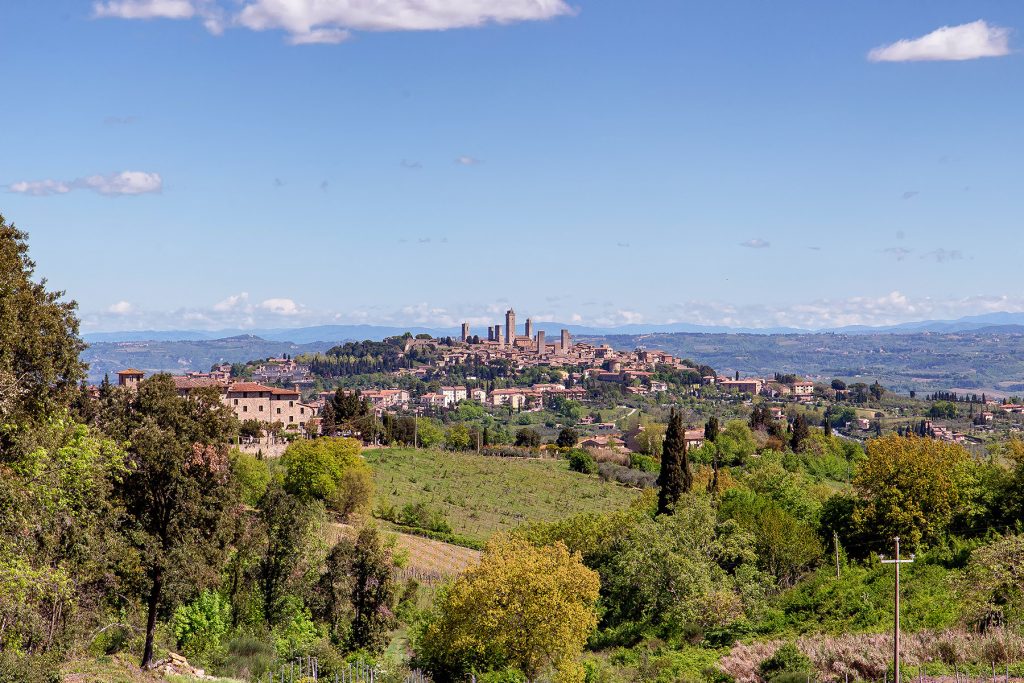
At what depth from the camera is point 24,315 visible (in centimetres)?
1652

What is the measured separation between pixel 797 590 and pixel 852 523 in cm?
710

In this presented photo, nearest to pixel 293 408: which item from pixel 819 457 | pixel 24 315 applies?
pixel 819 457

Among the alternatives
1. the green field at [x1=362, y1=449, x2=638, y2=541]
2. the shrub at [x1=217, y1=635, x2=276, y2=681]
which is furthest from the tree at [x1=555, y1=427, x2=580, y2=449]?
the shrub at [x1=217, y1=635, x2=276, y2=681]

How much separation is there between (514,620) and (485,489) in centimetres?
4324

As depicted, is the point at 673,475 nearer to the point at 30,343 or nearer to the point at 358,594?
the point at 358,594

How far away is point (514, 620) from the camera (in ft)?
82.5

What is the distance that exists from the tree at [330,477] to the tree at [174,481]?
30214mm

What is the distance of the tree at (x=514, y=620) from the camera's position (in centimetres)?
2506

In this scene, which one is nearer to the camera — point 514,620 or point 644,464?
point 514,620

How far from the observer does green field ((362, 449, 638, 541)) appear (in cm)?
5931

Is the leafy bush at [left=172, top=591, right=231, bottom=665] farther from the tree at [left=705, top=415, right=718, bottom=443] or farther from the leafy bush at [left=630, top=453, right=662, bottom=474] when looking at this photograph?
the tree at [left=705, top=415, right=718, bottom=443]

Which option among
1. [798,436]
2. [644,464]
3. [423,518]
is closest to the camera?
[423,518]

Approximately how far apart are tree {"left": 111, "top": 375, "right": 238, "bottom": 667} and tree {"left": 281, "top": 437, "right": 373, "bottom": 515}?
99.1 feet

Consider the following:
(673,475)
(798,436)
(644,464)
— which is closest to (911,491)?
(673,475)
